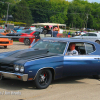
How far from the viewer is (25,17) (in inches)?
4358

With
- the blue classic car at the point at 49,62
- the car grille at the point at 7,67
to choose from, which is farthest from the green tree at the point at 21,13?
the car grille at the point at 7,67

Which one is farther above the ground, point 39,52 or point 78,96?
point 39,52

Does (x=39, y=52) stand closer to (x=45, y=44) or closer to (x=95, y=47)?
(x=45, y=44)

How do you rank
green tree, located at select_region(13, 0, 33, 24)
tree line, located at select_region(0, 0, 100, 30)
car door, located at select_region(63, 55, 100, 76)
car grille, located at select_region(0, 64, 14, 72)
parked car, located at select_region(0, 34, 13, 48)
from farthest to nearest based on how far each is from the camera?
tree line, located at select_region(0, 0, 100, 30) → green tree, located at select_region(13, 0, 33, 24) → parked car, located at select_region(0, 34, 13, 48) → car door, located at select_region(63, 55, 100, 76) → car grille, located at select_region(0, 64, 14, 72)

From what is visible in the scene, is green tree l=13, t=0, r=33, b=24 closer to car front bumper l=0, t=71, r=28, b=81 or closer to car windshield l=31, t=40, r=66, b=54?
car windshield l=31, t=40, r=66, b=54

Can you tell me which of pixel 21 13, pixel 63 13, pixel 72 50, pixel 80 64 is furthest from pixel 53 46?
pixel 63 13

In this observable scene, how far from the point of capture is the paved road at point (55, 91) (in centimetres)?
557

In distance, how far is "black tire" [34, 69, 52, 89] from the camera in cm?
606

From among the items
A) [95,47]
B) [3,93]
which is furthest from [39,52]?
[95,47]

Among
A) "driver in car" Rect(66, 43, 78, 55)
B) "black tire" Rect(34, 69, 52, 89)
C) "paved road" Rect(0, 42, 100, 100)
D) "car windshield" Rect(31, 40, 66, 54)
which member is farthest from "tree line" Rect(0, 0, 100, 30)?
"black tire" Rect(34, 69, 52, 89)

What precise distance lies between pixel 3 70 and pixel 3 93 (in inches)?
27.8

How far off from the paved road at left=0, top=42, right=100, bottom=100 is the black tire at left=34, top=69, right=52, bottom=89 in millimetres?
142

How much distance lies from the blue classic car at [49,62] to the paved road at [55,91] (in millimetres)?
327

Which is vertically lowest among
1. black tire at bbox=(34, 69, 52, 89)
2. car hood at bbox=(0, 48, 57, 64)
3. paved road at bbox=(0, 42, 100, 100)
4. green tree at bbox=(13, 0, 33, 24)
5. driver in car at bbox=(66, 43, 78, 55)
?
paved road at bbox=(0, 42, 100, 100)
